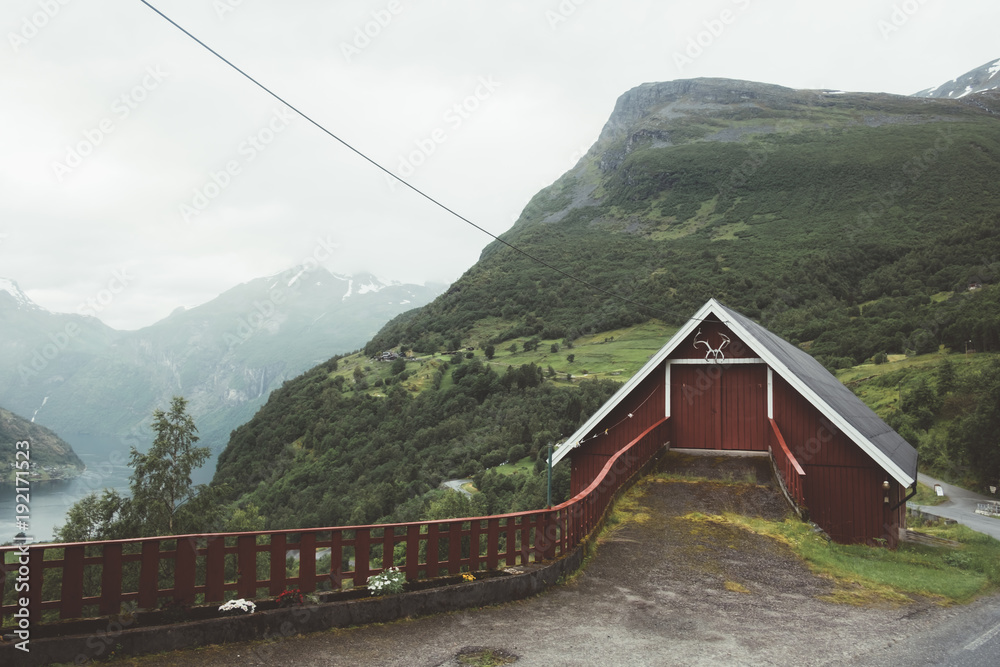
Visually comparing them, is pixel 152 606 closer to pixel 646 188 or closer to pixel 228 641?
pixel 228 641

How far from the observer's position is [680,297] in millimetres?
115375

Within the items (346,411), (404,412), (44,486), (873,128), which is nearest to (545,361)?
(404,412)

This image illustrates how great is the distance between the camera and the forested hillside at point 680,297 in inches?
2997

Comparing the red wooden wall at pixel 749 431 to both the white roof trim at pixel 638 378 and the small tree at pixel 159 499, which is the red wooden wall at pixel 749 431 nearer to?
the white roof trim at pixel 638 378

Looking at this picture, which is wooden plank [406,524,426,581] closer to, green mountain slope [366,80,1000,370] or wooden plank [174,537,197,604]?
wooden plank [174,537,197,604]

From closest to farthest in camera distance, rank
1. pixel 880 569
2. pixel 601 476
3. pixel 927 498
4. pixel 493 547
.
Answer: pixel 493 547, pixel 880 569, pixel 601 476, pixel 927 498

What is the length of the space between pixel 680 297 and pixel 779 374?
339 ft

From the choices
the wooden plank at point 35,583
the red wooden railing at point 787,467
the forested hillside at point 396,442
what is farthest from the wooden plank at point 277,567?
the forested hillside at point 396,442

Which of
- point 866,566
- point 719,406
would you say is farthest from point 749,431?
point 866,566

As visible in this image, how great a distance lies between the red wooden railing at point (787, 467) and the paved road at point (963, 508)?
25442 millimetres

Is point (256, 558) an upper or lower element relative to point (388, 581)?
upper

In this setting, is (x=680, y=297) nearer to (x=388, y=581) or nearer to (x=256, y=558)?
(x=388, y=581)

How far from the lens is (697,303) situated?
111 meters

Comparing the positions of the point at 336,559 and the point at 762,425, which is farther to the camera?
the point at 762,425
